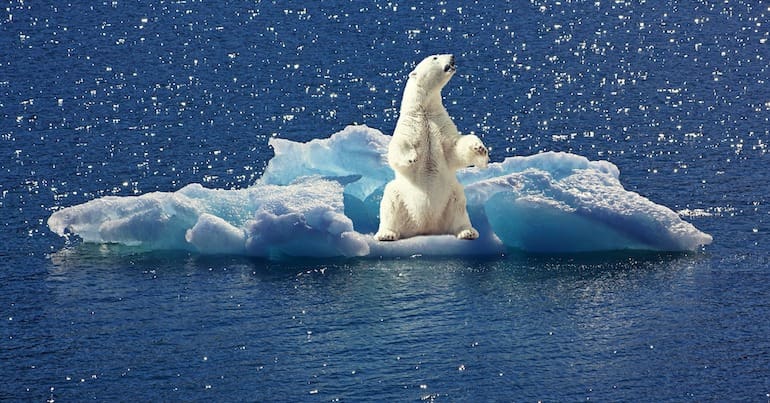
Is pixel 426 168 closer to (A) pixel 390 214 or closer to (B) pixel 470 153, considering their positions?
(B) pixel 470 153

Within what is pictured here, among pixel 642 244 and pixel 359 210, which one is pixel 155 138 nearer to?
pixel 359 210

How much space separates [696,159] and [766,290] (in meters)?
9.43

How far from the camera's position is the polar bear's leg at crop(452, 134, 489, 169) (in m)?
30.4

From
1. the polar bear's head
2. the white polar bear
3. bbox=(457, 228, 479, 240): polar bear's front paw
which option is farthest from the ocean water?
the polar bear's head

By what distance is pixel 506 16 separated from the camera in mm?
58500

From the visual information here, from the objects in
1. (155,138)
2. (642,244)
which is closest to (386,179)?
(642,244)

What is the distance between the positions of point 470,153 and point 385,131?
514 inches

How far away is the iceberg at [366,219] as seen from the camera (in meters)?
31.2

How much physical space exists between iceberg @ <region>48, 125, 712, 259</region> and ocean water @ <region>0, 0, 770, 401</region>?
15.2 inches

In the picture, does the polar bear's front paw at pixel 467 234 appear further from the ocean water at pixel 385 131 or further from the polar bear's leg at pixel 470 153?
the polar bear's leg at pixel 470 153

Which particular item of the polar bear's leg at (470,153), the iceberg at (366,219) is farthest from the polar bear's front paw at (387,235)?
the polar bear's leg at (470,153)

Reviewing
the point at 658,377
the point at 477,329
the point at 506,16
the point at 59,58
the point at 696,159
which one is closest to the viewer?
the point at 658,377

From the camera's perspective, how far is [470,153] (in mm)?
30484

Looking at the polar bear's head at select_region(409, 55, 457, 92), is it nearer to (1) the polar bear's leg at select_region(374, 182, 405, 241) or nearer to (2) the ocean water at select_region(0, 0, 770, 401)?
(1) the polar bear's leg at select_region(374, 182, 405, 241)
